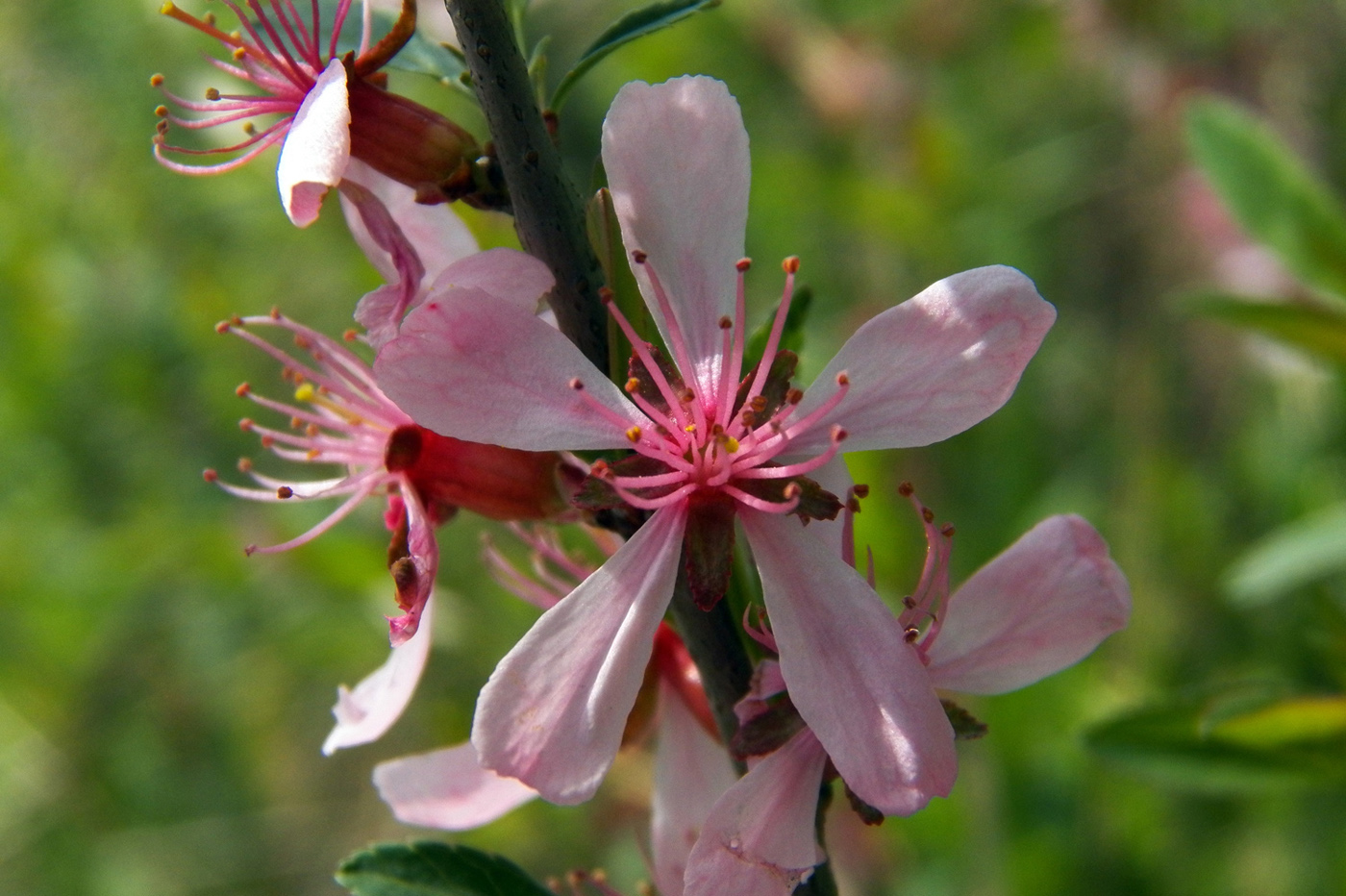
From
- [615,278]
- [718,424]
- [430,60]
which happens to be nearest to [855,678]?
[718,424]

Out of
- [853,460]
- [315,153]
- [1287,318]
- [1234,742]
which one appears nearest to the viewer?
[315,153]

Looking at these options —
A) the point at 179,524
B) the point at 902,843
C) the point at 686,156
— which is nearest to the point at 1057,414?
the point at 902,843

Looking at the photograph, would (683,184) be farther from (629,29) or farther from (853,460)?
(853,460)

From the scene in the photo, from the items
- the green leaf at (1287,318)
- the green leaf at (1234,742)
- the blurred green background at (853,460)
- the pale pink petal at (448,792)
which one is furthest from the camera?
the blurred green background at (853,460)

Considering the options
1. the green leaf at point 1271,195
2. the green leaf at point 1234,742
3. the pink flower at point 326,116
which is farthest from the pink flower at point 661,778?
the green leaf at point 1271,195

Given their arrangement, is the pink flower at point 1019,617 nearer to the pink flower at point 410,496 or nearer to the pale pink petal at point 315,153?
the pink flower at point 410,496
